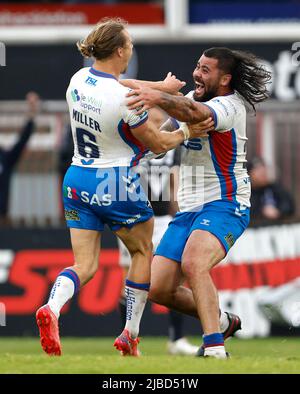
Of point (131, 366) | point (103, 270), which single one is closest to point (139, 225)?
point (131, 366)

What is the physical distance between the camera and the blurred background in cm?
1573

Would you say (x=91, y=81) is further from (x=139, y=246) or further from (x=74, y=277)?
(x=74, y=277)

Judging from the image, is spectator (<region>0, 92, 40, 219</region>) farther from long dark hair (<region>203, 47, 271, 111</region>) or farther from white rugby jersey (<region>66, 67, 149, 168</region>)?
white rugby jersey (<region>66, 67, 149, 168</region>)

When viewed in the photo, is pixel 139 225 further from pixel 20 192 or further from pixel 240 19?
pixel 240 19

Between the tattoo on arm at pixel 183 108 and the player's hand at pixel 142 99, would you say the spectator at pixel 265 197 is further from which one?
the player's hand at pixel 142 99

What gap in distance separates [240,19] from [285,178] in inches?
119

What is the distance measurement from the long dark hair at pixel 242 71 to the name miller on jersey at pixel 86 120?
4.04 feet

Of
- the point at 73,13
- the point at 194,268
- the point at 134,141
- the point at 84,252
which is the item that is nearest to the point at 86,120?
the point at 134,141

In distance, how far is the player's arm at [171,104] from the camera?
960cm

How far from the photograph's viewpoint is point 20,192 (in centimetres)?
1750

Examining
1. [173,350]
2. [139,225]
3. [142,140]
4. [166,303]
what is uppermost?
[142,140]

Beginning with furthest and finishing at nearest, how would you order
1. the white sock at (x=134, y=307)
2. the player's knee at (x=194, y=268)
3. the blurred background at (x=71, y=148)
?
the blurred background at (x=71, y=148) < the white sock at (x=134, y=307) < the player's knee at (x=194, y=268)

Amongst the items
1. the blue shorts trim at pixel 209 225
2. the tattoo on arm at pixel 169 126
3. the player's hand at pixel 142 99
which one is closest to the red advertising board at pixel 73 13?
the tattoo on arm at pixel 169 126

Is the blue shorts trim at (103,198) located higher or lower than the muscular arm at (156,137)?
lower
